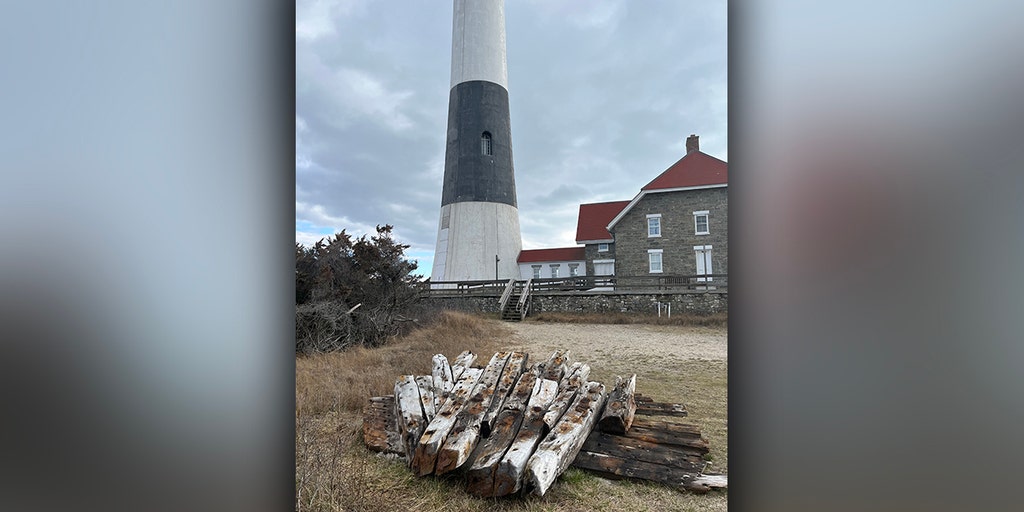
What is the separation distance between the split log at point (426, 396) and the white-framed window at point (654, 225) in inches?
457

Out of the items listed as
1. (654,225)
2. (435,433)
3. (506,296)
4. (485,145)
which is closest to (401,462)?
(435,433)

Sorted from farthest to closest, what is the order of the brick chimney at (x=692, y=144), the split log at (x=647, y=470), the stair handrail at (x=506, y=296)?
1. the brick chimney at (x=692, y=144)
2. the stair handrail at (x=506, y=296)
3. the split log at (x=647, y=470)

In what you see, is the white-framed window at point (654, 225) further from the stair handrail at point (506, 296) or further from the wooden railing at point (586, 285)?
the stair handrail at point (506, 296)

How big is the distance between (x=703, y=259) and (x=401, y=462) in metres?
12.4

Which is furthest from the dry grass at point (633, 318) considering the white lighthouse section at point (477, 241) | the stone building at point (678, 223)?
the stone building at point (678, 223)

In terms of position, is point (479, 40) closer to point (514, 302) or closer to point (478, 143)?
point (478, 143)

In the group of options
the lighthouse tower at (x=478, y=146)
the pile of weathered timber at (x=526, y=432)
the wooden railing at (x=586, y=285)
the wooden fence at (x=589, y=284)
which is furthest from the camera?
the lighthouse tower at (x=478, y=146)

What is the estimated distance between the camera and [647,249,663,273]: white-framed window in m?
13.4

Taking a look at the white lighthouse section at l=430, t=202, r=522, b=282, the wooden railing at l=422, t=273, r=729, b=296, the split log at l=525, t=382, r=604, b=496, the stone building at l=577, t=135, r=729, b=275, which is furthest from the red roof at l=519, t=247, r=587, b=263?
the split log at l=525, t=382, r=604, b=496

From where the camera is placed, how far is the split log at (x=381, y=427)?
105 inches

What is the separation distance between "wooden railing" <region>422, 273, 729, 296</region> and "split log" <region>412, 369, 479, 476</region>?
8787 mm
